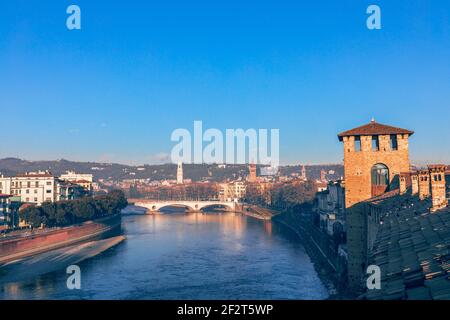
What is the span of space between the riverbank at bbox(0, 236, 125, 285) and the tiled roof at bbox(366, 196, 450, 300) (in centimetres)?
3097

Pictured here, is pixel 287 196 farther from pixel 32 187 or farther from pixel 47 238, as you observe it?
pixel 47 238

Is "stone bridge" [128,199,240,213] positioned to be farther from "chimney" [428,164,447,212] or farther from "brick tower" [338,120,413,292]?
"chimney" [428,164,447,212]

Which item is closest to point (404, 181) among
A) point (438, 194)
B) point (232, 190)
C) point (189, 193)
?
point (438, 194)

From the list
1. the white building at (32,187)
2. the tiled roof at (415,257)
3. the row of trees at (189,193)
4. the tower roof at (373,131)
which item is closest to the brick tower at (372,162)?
Result: the tower roof at (373,131)

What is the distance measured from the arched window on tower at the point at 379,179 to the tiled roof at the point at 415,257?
1008 centimetres

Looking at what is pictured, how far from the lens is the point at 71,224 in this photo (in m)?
61.5

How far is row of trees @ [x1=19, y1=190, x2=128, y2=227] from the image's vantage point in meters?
53.8

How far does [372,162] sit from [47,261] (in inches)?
1255

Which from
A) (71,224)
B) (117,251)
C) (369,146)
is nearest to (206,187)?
(71,224)

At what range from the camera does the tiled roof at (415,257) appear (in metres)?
5.89

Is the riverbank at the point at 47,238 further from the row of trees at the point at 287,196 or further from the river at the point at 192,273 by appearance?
the row of trees at the point at 287,196

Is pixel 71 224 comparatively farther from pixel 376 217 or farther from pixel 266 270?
pixel 376 217

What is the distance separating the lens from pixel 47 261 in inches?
1630

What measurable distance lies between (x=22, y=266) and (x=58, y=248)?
420 inches
